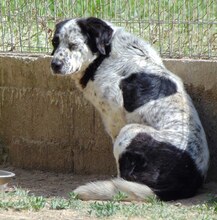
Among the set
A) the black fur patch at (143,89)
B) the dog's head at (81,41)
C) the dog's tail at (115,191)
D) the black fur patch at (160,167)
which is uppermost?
the dog's head at (81,41)

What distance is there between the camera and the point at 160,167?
758cm

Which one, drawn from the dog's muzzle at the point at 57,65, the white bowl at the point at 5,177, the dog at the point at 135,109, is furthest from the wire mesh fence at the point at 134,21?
the white bowl at the point at 5,177

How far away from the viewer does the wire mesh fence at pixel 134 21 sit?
860cm

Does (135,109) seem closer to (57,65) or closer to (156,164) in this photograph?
(156,164)

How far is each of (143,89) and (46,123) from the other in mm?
1556

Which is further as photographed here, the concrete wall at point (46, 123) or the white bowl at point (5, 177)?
the concrete wall at point (46, 123)

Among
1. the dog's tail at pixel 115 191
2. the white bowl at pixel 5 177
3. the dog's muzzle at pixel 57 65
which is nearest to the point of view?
the dog's tail at pixel 115 191

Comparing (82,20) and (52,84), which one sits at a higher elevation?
(82,20)

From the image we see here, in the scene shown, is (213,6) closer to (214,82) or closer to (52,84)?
(214,82)

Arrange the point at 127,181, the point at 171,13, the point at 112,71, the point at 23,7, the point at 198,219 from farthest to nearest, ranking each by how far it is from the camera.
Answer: the point at 23,7
the point at 171,13
the point at 112,71
the point at 127,181
the point at 198,219

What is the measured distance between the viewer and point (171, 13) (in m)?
8.71

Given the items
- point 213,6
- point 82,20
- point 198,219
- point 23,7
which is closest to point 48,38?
point 23,7

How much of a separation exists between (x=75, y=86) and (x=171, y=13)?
1189 millimetres

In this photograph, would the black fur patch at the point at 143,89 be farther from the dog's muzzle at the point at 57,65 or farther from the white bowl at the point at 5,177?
the white bowl at the point at 5,177
